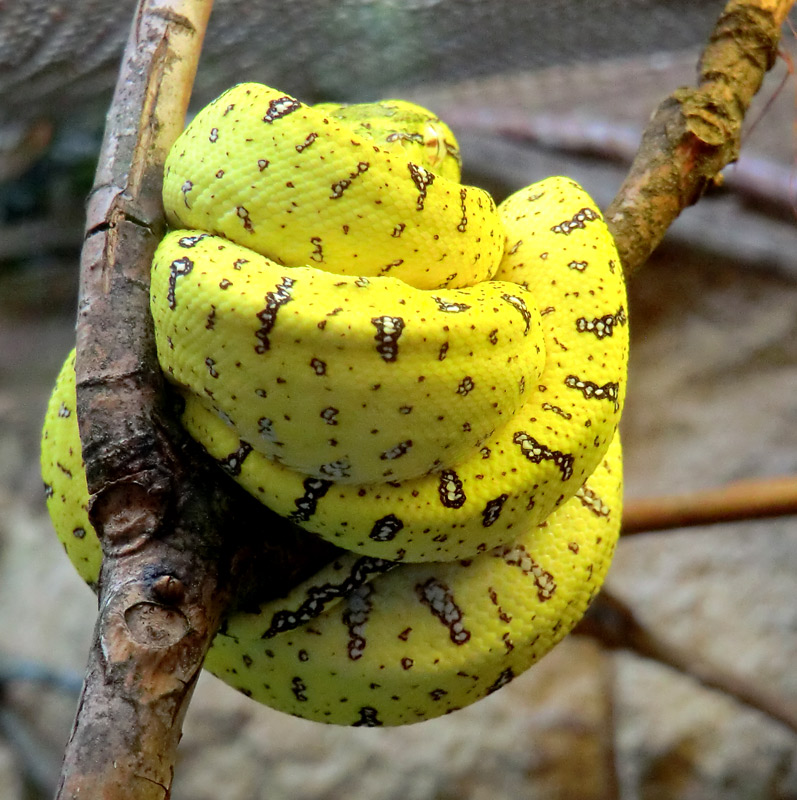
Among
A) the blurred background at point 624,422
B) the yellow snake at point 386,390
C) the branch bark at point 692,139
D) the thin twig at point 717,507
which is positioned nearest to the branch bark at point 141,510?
the yellow snake at point 386,390

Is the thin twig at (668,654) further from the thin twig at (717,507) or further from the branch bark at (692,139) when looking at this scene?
the branch bark at (692,139)

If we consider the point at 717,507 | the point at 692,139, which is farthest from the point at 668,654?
the point at 692,139

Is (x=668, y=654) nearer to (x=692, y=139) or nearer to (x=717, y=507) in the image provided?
(x=717, y=507)

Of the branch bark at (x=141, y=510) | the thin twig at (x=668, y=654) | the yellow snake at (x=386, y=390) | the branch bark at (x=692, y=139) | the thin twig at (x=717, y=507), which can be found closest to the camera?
the branch bark at (x=141, y=510)

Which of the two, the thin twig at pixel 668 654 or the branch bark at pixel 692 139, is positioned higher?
the branch bark at pixel 692 139

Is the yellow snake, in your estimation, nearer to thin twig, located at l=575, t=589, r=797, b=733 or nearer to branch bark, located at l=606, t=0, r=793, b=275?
branch bark, located at l=606, t=0, r=793, b=275

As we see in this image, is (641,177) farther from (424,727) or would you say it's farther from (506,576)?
(424,727)

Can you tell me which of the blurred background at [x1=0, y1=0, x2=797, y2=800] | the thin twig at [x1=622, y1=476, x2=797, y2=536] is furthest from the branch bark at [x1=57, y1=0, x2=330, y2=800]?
the blurred background at [x1=0, y1=0, x2=797, y2=800]
